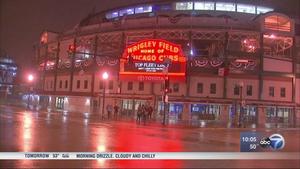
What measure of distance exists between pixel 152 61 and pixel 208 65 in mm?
14833

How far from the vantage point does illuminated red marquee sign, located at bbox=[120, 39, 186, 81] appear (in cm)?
3578

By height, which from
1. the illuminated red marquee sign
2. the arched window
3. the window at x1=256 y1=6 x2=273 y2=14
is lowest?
the illuminated red marquee sign

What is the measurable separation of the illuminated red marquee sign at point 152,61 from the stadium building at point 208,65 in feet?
0.69

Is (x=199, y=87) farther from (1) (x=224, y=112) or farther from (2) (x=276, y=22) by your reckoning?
(2) (x=276, y=22)

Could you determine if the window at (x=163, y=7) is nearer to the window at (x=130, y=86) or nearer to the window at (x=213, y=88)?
the window at (x=130, y=86)

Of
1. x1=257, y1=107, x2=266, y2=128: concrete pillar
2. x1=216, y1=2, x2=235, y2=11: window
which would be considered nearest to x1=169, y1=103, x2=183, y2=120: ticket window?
x1=257, y1=107, x2=266, y2=128: concrete pillar

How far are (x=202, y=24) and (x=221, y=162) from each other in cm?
3437

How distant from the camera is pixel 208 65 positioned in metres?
49.8

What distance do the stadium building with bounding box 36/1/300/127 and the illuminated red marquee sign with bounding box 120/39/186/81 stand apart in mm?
210

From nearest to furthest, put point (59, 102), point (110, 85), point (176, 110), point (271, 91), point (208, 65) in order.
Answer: point (176, 110)
point (208, 65)
point (271, 91)
point (110, 85)
point (59, 102)

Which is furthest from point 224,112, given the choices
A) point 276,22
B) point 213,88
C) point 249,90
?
point 276,22

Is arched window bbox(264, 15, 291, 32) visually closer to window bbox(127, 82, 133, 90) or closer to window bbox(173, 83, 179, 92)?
window bbox(173, 83, 179, 92)

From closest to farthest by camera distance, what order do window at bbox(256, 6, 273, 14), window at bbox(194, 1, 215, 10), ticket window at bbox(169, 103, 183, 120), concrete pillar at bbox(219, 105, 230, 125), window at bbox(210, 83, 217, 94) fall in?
1. window at bbox(194, 1, 215, 10)
2. window at bbox(256, 6, 273, 14)
3. ticket window at bbox(169, 103, 183, 120)
4. concrete pillar at bbox(219, 105, 230, 125)
5. window at bbox(210, 83, 217, 94)

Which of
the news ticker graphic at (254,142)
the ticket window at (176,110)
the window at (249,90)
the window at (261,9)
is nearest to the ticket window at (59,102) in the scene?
the ticket window at (176,110)
